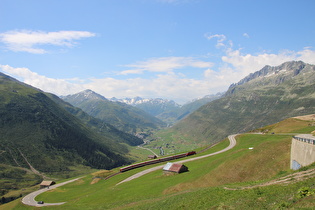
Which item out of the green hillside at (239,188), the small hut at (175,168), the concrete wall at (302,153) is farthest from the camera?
the small hut at (175,168)

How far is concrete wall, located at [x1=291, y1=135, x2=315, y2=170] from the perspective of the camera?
116 feet

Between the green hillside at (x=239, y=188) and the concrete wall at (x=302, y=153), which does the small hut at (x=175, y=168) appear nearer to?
the green hillside at (x=239, y=188)

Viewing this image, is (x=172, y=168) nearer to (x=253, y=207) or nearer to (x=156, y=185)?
(x=156, y=185)

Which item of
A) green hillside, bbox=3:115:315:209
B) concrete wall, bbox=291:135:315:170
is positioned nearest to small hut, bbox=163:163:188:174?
green hillside, bbox=3:115:315:209

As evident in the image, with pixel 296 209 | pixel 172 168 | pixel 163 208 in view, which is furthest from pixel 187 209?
pixel 172 168

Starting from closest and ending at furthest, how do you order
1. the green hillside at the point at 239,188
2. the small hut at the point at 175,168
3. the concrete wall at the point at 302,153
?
1. the green hillside at the point at 239,188
2. the concrete wall at the point at 302,153
3. the small hut at the point at 175,168

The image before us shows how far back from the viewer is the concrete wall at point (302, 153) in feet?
116

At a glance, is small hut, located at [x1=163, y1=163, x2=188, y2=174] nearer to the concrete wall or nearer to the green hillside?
the green hillside

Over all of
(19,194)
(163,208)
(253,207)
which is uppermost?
(253,207)

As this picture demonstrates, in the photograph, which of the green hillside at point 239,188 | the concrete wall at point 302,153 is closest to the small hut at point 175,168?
the green hillside at point 239,188

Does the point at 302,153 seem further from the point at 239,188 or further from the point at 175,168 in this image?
the point at 175,168

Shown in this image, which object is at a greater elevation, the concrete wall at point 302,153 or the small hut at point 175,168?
the concrete wall at point 302,153

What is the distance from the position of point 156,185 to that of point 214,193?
87.2 ft

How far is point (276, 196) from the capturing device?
22.7 m
